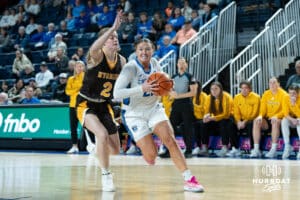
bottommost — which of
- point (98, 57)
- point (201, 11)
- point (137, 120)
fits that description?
point (137, 120)

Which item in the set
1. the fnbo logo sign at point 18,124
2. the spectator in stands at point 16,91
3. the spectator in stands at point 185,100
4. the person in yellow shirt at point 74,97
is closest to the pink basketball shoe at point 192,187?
the spectator in stands at point 185,100

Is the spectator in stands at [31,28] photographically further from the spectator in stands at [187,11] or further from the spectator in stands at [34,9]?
the spectator in stands at [187,11]

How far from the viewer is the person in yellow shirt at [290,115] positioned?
10906 millimetres

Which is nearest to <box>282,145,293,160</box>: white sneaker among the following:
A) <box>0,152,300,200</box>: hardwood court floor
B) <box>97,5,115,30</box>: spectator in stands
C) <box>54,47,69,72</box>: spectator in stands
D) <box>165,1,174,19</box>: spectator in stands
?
<box>0,152,300,200</box>: hardwood court floor

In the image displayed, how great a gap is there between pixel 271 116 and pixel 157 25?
232 inches

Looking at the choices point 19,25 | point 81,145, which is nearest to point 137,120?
point 81,145

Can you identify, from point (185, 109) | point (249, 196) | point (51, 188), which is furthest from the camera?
point (185, 109)

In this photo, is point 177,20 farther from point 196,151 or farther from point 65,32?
point 196,151

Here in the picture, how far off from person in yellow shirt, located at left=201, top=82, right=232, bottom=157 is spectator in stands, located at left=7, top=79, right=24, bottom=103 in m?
Result: 6.51

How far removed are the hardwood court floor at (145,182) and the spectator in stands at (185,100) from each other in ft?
6.57

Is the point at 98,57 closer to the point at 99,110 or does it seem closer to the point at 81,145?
the point at 99,110

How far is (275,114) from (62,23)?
33.0ft

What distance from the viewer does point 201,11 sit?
51.3 feet

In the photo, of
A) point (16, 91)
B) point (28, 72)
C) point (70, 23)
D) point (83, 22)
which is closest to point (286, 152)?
point (16, 91)
